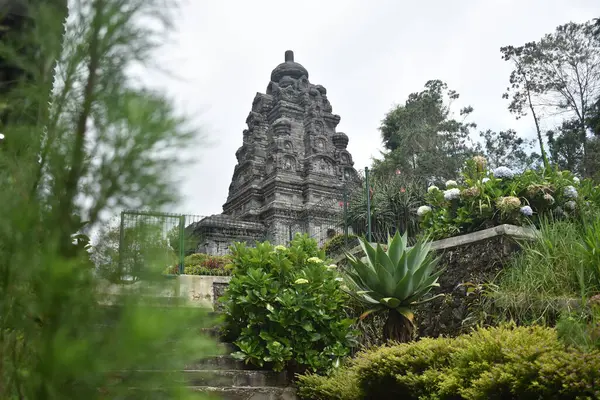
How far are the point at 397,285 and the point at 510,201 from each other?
197 centimetres

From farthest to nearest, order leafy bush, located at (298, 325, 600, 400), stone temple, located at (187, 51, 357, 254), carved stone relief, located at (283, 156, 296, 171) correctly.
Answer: carved stone relief, located at (283, 156, 296, 171) → stone temple, located at (187, 51, 357, 254) → leafy bush, located at (298, 325, 600, 400)

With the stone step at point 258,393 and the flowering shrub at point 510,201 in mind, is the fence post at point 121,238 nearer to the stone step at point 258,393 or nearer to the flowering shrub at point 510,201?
the stone step at point 258,393

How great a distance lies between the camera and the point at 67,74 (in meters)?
1.22

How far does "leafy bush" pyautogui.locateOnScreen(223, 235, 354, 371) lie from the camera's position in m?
6.36

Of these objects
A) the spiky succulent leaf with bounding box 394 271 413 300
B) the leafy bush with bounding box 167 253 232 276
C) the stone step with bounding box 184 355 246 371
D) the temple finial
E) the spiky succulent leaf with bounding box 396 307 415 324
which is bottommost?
the stone step with bounding box 184 355 246 371

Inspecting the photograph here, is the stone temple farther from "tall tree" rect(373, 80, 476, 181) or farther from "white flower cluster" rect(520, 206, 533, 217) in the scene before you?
"white flower cluster" rect(520, 206, 533, 217)

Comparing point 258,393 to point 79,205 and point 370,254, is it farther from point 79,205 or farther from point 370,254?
point 79,205

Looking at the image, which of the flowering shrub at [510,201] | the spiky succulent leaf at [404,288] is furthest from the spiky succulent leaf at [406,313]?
the flowering shrub at [510,201]

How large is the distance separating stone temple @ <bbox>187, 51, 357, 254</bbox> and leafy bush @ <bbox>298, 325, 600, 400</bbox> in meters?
14.1

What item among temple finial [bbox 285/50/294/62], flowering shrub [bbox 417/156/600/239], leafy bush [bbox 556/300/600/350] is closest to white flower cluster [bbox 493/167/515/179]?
flowering shrub [bbox 417/156/600/239]

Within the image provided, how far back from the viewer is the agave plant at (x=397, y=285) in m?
5.98

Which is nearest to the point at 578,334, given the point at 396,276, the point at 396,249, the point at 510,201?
the point at 396,276

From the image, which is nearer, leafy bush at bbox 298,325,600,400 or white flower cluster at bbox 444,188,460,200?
leafy bush at bbox 298,325,600,400

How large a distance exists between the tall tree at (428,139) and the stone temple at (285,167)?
A: 3.42 m
